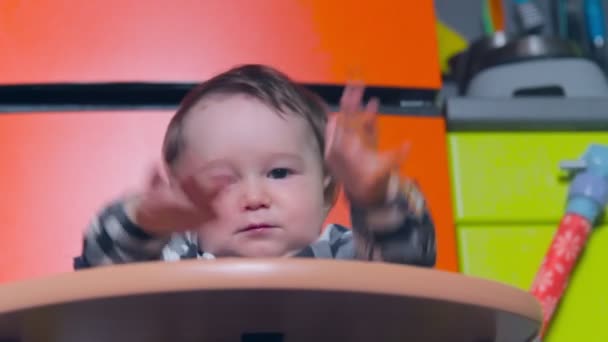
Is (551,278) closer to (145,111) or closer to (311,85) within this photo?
(311,85)

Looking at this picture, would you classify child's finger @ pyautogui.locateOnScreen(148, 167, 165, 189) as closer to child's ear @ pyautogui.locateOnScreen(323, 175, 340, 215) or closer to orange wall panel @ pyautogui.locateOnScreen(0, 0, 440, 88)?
child's ear @ pyautogui.locateOnScreen(323, 175, 340, 215)

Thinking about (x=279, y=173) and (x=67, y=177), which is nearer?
(x=279, y=173)

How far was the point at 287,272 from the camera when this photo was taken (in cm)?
38

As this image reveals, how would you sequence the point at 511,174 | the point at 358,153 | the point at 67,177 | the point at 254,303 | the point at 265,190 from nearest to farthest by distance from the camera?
the point at 254,303, the point at 358,153, the point at 265,190, the point at 67,177, the point at 511,174

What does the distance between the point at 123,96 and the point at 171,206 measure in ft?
1.20

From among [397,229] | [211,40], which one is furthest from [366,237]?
[211,40]

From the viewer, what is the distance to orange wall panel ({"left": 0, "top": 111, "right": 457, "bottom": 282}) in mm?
Result: 762

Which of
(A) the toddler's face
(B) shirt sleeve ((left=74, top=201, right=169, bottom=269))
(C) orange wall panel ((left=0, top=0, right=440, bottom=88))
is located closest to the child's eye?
(A) the toddler's face

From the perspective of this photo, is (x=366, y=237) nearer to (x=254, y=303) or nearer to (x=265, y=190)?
(x=265, y=190)

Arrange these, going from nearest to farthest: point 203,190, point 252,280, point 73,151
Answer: point 252,280, point 203,190, point 73,151

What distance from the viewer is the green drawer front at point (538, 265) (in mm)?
855

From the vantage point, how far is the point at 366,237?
616mm

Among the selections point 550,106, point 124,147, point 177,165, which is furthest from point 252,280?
point 550,106

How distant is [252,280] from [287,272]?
0.02 m
